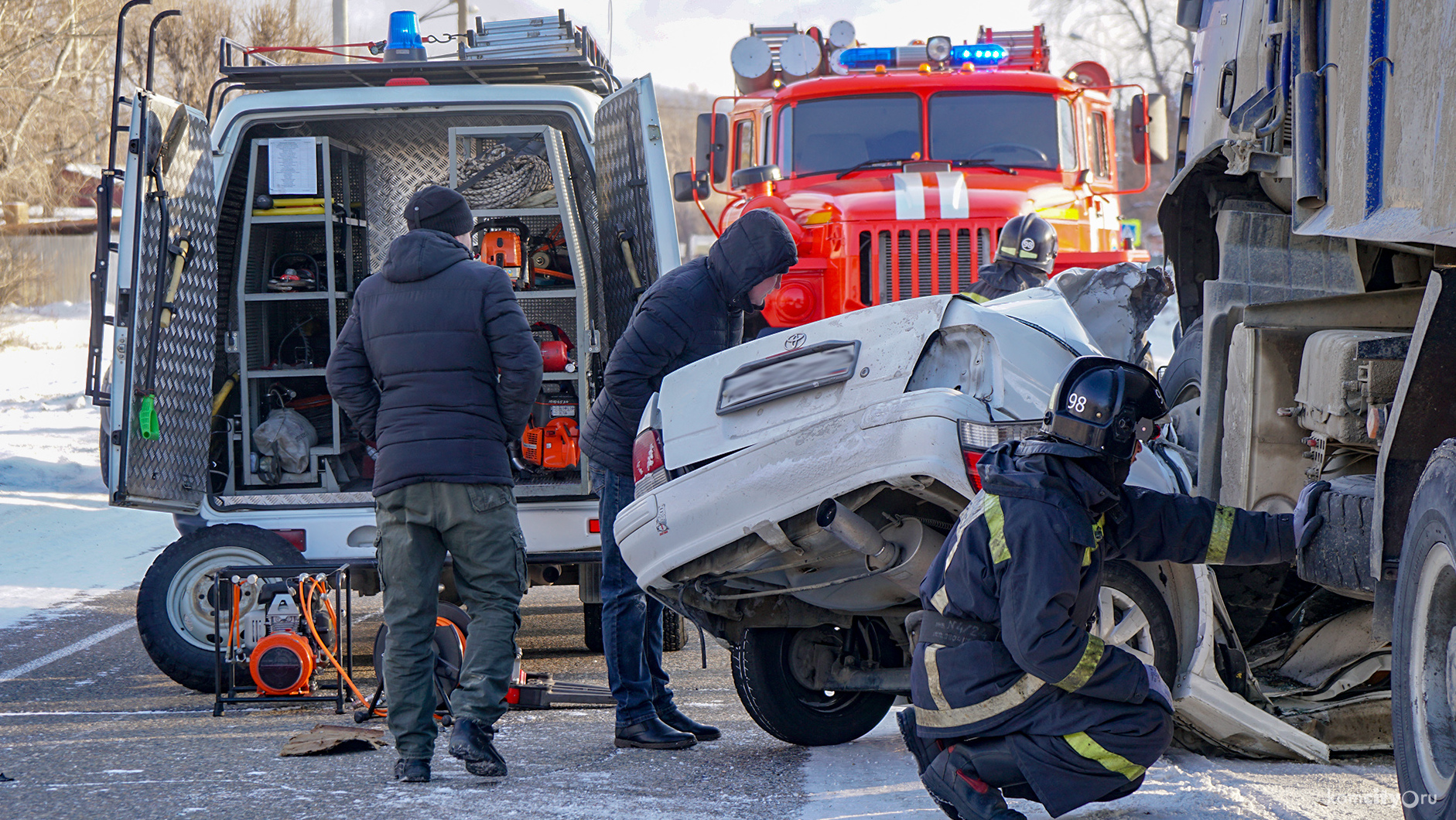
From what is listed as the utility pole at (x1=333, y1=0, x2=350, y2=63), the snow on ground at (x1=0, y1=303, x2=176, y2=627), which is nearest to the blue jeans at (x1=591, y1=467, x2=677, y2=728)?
the snow on ground at (x1=0, y1=303, x2=176, y2=627)

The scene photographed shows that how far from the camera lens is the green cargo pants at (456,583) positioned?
14.5 feet

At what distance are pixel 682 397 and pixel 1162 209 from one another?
2.40 meters

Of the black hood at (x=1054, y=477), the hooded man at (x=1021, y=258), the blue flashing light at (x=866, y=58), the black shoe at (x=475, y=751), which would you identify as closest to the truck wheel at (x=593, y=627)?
the black shoe at (x=475, y=751)

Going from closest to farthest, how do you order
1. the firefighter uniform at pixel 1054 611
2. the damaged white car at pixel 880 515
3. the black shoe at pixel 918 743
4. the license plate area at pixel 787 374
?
the firefighter uniform at pixel 1054 611 → the black shoe at pixel 918 743 → the damaged white car at pixel 880 515 → the license plate area at pixel 787 374

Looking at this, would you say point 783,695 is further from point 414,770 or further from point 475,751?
point 414,770

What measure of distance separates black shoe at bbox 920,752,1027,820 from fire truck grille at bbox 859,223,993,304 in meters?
5.30

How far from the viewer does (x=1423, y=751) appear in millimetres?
2865

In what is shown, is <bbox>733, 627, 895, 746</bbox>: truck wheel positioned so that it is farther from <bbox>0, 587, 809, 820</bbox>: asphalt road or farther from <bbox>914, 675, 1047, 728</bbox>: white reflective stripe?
<bbox>914, 675, 1047, 728</bbox>: white reflective stripe

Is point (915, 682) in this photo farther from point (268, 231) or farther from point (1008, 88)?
point (1008, 88)

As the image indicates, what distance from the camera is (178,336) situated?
6.25 meters

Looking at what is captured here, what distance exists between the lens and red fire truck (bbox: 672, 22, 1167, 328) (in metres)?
8.55

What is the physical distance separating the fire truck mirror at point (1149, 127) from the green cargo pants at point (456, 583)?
6.30 metres

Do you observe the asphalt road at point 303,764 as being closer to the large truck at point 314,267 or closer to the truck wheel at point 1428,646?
the large truck at point 314,267

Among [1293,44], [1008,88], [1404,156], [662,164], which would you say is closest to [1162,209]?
[1293,44]
